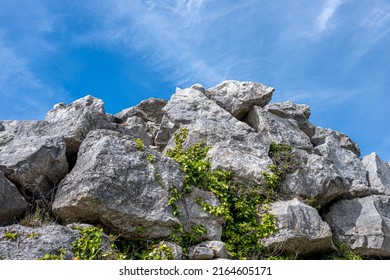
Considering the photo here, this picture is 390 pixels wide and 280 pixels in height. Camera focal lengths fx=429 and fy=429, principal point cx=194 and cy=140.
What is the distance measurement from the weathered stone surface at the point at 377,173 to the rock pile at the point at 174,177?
0.24 feet

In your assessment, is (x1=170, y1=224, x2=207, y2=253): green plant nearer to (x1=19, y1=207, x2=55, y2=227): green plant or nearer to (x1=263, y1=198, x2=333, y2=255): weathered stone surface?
(x1=263, y1=198, x2=333, y2=255): weathered stone surface

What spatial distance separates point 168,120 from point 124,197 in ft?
19.9

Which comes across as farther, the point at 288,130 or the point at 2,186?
the point at 288,130

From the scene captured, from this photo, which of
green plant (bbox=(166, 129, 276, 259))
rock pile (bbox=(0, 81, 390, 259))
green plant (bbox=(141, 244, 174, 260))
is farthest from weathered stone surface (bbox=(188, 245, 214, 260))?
green plant (bbox=(166, 129, 276, 259))

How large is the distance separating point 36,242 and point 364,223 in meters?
11.2

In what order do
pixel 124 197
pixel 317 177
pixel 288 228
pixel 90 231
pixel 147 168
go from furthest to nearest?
pixel 317 177 → pixel 288 228 → pixel 147 168 → pixel 124 197 → pixel 90 231

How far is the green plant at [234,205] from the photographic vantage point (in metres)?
12.5

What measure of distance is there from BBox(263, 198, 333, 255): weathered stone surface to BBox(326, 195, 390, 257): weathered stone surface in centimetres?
157

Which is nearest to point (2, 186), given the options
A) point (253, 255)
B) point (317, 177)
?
point (253, 255)

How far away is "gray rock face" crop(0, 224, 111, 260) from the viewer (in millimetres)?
9352

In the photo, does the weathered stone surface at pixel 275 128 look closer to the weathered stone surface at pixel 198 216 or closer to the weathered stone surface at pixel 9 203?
the weathered stone surface at pixel 198 216

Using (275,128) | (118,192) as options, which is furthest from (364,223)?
(118,192)
